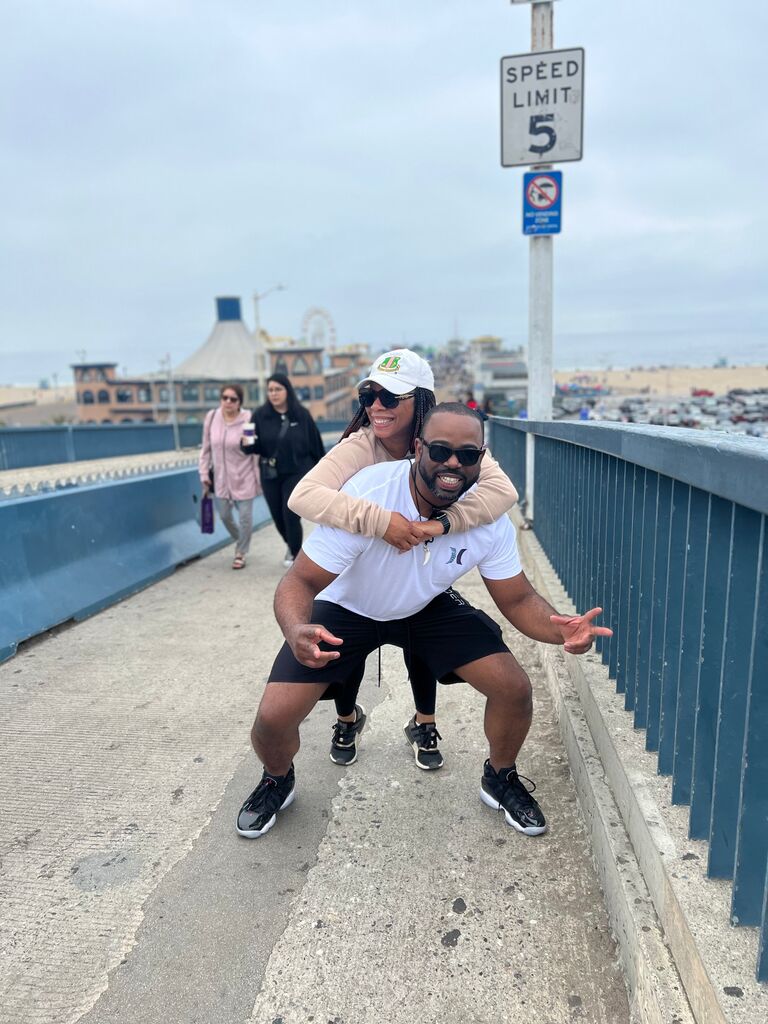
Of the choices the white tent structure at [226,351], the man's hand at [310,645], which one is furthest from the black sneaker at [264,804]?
the white tent structure at [226,351]

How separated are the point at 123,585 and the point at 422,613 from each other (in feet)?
13.3

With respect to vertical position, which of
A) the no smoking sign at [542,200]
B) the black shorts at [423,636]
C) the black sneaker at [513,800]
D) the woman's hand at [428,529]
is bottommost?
the black sneaker at [513,800]

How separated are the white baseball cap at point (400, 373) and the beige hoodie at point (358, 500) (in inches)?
11.4

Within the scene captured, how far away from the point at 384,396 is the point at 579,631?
4.19 ft

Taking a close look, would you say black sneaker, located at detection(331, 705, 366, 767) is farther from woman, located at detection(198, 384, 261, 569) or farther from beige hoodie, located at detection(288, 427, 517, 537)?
woman, located at detection(198, 384, 261, 569)

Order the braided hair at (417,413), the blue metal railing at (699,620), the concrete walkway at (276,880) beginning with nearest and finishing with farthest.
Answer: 1. the blue metal railing at (699,620)
2. the concrete walkway at (276,880)
3. the braided hair at (417,413)

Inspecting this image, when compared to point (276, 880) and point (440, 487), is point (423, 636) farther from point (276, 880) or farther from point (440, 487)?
point (276, 880)

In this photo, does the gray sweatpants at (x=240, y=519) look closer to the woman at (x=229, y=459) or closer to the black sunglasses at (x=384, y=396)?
the woman at (x=229, y=459)

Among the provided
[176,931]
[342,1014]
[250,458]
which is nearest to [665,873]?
[342,1014]

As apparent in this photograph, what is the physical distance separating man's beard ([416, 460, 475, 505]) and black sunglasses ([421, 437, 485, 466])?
4 centimetres

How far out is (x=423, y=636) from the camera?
309 centimetres

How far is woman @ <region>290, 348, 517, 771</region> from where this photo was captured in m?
2.75

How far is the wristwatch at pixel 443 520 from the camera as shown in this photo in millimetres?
2784

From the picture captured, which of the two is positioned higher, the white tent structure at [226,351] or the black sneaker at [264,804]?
the white tent structure at [226,351]
